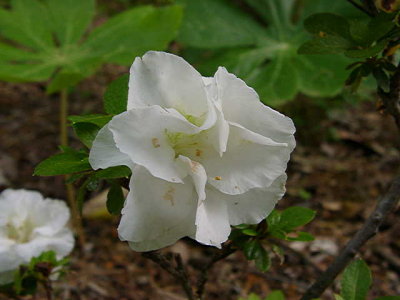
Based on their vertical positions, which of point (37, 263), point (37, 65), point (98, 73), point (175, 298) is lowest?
point (98, 73)

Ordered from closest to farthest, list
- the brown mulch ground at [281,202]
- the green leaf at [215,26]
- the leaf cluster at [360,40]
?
1. the leaf cluster at [360,40]
2. the brown mulch ground at [281,202]
3. the green leaf at [215,26]

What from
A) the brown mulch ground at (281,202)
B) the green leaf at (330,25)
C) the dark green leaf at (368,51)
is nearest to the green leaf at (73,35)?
the brown mulch ground at (281,202)

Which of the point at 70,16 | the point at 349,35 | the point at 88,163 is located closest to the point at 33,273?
the point at 88,163

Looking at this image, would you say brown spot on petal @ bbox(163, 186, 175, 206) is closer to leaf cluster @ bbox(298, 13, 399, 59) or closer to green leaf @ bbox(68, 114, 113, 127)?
green leaf @ bbox(68, 114, 113, 127)

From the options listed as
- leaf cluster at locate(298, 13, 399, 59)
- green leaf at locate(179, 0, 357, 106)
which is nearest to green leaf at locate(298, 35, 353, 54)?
leaf cluster at locate(298, 13, 399, 59)

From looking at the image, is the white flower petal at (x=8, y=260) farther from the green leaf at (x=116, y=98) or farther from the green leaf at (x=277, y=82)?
the green leaf at (x=277, y=82)

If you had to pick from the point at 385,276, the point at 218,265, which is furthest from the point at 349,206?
the point at 218,265

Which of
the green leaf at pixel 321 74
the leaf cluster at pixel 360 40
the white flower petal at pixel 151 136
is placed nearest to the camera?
the white flower petal at pixel 151 136

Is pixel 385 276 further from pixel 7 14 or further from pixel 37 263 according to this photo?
pixel 7 14
